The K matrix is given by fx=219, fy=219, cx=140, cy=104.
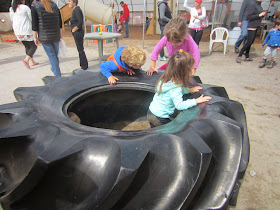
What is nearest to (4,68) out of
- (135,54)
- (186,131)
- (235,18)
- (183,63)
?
(135,54)

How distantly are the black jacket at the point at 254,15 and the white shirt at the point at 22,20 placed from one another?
5373 millimetres

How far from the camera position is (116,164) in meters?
0.93

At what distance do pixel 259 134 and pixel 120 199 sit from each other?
2.34 m

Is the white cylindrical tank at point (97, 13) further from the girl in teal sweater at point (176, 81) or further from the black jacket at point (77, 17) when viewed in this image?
the girl in teal sweater at point (176, 81)

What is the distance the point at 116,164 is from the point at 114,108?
150cm

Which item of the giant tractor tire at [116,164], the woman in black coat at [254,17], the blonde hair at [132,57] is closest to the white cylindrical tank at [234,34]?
the woman in black coat at [254,17]

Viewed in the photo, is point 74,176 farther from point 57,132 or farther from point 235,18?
point 235,18

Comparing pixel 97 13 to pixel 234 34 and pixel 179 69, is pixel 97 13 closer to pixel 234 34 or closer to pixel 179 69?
pixel 234 34

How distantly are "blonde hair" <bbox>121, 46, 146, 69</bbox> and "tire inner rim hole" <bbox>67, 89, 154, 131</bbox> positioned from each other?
26cm

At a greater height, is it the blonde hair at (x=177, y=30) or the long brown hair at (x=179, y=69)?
the blonde hair at (x=177, y=30)

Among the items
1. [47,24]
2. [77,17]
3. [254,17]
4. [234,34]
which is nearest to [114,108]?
[47,24]

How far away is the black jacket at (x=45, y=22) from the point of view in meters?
3.56

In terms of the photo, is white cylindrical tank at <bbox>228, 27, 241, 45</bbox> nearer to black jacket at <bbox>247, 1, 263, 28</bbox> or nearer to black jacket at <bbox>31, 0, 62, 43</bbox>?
black jacket at <bbox>247, 1, 263, 28</bbox>

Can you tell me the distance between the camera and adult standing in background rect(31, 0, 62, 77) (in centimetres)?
355
